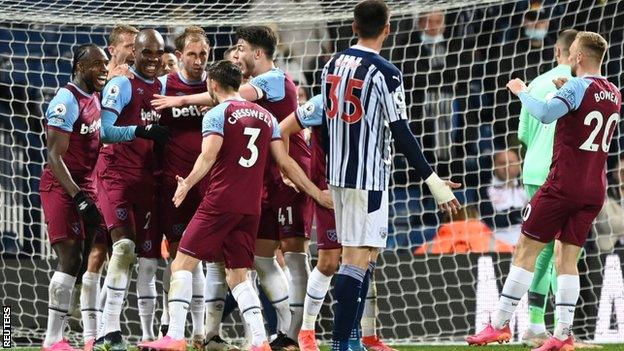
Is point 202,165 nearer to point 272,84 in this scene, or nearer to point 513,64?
point 272,84

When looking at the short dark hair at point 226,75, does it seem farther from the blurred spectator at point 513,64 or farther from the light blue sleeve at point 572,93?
the blurred spectator at point 513,64

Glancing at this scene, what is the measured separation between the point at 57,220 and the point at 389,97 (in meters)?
2.36

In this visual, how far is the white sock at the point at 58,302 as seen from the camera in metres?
7.40

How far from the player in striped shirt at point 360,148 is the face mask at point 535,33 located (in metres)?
5.15

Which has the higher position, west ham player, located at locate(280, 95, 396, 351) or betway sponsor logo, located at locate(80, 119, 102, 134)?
betway sponsor logo, located at locate(80, 119, 102, 134)

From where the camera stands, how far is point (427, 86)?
11.2 m

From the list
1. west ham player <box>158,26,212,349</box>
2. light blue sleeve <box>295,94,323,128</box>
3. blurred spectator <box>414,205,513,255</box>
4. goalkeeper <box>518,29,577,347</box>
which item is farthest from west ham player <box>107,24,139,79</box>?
blurred spectator <box>414,205,513,255</box>

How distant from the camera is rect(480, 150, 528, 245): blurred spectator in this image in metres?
11.2

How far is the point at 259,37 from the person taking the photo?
766 cm

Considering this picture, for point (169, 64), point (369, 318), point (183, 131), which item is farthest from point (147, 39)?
point (369, 318)

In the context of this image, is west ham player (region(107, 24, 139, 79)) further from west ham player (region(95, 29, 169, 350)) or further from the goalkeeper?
the goalkeeper

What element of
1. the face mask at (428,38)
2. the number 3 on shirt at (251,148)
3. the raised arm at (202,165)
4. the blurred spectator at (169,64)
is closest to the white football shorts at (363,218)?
the number 3 on shirt at (251,148)

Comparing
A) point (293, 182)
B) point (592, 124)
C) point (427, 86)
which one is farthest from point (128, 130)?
point (427, 86)

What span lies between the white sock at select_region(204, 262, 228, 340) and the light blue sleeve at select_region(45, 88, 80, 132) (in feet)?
4.19
